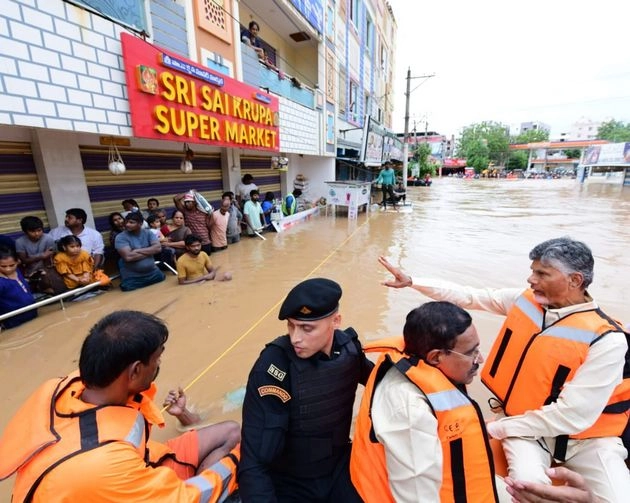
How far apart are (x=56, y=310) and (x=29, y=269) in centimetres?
62

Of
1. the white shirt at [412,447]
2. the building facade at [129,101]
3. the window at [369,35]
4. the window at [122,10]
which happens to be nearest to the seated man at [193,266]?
the building facade at [129,101]

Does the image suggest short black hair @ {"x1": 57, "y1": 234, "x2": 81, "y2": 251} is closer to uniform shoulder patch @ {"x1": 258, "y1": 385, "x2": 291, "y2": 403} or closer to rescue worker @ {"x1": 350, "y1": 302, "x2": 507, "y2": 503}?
uniform shoulder patch @ {"x1": 258, "y1": 385, "x2": 291, "y2": 403}

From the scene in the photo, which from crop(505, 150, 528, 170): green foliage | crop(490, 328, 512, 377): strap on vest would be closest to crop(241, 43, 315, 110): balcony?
crop(490, 328, 512, 377): strap on vest

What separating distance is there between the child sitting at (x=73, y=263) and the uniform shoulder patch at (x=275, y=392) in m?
4.02

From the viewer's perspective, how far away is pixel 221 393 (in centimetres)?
271

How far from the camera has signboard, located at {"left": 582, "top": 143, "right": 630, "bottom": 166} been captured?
2662 cm

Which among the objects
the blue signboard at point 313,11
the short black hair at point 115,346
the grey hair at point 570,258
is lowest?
the short black hair at point 115,346

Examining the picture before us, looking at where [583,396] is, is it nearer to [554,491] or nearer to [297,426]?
[554,491]

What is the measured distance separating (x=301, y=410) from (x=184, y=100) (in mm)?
5469

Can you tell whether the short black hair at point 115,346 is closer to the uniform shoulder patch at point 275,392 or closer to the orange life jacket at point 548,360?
the uniform shoulder patch at point 275,392

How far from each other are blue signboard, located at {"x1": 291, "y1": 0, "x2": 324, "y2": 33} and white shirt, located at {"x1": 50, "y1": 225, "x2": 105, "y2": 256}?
8348 millimetres

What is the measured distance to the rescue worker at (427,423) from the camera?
3.75 ft

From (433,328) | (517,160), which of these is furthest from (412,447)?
(517,160)

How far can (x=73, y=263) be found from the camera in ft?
14.1
